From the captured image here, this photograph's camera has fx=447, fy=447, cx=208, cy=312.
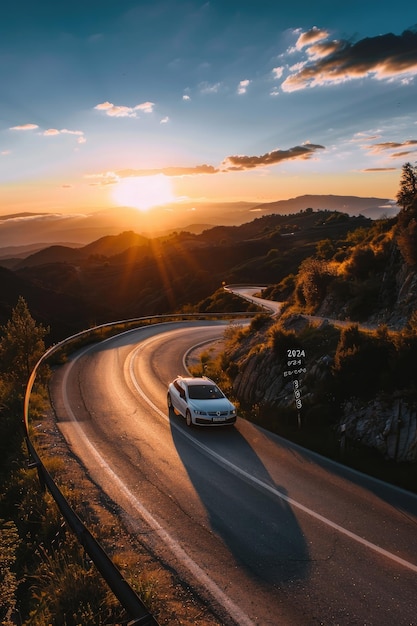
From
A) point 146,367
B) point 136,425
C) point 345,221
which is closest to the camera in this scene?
point 136,425

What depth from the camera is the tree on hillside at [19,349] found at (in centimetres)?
2291

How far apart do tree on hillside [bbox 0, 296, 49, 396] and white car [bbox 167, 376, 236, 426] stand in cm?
921

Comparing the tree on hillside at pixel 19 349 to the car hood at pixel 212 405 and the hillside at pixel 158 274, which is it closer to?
the car hood at pixel 212 405

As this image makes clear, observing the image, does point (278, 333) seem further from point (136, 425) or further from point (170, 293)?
point (170, 293)

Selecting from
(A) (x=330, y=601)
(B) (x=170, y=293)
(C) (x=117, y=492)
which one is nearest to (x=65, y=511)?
(C) (x=117, y=492)

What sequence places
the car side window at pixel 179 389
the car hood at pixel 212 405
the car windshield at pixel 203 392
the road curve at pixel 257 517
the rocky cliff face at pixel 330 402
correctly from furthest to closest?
the car side window at pixel 179 389 → the car windshield at pixel 203 392 → the car hood at pixel 212 405 → the rocky cliff face at pixel 330 402 → the road curve at pixel 257 517

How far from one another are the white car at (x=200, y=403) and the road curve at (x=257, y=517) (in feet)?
1.40

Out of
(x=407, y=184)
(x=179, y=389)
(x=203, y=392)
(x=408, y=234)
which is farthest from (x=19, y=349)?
(x=407, y=184)

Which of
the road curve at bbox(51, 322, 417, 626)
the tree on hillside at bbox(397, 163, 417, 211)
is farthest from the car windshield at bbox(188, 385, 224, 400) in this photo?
the tree on hillside at bbox(397, 163, 417, 211)

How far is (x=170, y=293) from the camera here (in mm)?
104250

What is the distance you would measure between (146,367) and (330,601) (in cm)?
1886

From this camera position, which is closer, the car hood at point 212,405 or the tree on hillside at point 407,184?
the car hood at point 212,405

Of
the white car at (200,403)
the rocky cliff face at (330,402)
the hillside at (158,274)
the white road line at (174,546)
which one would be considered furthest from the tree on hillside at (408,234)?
the hillside at (158,274)

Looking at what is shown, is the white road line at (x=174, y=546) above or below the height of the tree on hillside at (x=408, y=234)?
below
